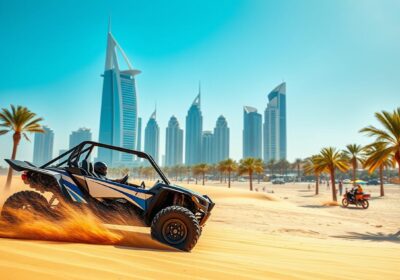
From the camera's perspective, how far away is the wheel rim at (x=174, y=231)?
4703 mm

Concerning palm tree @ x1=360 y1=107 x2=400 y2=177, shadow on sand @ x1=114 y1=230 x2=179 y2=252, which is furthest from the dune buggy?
palm tree @ x1=360 y1=107 x2=400 y2=177

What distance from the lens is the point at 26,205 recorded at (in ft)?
16.8

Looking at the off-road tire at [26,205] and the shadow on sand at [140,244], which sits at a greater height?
the off-road tire at [26,205]

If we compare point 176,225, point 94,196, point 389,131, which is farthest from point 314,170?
point 94,196

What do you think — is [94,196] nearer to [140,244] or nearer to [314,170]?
[140,244]

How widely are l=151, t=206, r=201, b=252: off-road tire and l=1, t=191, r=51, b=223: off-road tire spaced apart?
6.17ft

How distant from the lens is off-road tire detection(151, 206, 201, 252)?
466 cm

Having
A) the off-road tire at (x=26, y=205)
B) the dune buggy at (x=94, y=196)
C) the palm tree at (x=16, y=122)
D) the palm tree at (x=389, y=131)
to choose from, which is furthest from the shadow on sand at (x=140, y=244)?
the palm tree at (x=16, y=122)

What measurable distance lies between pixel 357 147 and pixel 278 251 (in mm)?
48957

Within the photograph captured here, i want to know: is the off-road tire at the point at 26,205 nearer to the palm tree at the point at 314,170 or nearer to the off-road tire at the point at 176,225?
the off-road tire at the point at 176,225

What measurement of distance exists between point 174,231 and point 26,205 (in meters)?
2.63

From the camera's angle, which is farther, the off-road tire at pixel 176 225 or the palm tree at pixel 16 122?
the palm tree at pixel 16 122

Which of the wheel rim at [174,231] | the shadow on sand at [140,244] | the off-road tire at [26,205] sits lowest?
the shadow on sand at [140,244]

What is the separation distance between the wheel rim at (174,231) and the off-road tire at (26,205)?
2005mm
